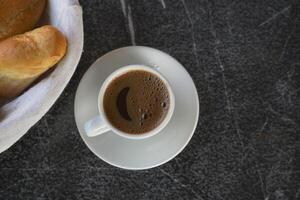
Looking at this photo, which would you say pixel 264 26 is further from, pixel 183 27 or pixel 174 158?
pixel 174 158

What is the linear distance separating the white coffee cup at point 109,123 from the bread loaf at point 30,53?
0.12 metres

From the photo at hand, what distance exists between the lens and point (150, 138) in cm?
83

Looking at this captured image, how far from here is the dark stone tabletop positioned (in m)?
0.83

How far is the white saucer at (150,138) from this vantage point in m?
0.82

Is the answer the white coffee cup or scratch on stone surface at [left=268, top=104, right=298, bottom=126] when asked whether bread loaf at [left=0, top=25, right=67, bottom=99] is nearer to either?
the white coffee cup

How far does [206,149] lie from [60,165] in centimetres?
27

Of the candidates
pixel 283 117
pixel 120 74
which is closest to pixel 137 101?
pixel 120 74

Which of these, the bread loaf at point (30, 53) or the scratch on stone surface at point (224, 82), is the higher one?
the bread loaf at point (30, 53)

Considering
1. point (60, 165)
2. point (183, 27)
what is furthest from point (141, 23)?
point (60, 165)

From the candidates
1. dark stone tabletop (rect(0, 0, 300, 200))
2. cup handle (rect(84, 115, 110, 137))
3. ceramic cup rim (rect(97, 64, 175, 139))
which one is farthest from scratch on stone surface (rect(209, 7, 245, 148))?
→ cup handle (rect(84, 115, 110, 137))

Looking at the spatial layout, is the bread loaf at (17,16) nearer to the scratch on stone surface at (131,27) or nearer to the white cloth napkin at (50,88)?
the white cloth napkin at (50,88)

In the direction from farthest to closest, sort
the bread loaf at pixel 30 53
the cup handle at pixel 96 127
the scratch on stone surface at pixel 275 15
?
the scratch on stone surface at pixel 275 15 → the cup handle at pixel 96 127 → the bread loaf at pixel 30 53

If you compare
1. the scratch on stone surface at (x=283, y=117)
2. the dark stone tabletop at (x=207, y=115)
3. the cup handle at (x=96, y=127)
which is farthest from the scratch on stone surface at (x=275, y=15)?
the cup handle at (x=96, y=127)

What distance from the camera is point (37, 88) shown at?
0.74 m
